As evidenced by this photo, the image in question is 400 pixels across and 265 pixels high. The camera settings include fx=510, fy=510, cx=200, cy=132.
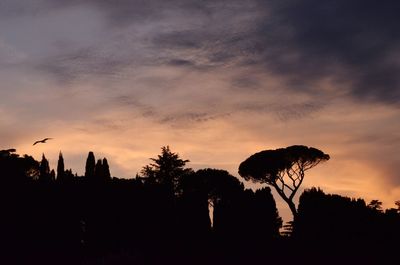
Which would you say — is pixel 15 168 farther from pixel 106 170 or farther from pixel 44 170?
pixel 106 170

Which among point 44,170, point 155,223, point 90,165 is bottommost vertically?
point 155,223

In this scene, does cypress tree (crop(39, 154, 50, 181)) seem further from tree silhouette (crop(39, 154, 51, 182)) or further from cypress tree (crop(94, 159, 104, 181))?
cypress tree (crop(94, 159, 104, 181))

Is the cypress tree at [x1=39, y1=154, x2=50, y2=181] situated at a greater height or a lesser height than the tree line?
greater

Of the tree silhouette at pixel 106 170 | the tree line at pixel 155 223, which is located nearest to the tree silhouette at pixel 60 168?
the tree line at pixel 155 223

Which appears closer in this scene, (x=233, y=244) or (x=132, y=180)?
(x=233, y=244)

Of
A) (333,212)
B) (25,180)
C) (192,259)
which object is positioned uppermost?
(25,180)

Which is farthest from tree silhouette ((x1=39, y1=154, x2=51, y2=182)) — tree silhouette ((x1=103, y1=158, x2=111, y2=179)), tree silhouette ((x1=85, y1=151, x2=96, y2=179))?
tree silhouette ((x1=103, y1=158, x2=111, y2=179))

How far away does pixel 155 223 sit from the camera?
47.6 metres

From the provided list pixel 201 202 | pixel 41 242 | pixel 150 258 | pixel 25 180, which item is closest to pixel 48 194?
pixel 25 180

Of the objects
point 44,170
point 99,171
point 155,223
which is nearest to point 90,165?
point 99,171

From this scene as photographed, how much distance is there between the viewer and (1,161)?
52875 mm

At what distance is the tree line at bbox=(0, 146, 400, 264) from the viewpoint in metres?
28.0

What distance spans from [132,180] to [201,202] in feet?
28.9

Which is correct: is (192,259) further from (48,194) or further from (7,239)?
(48,194)
